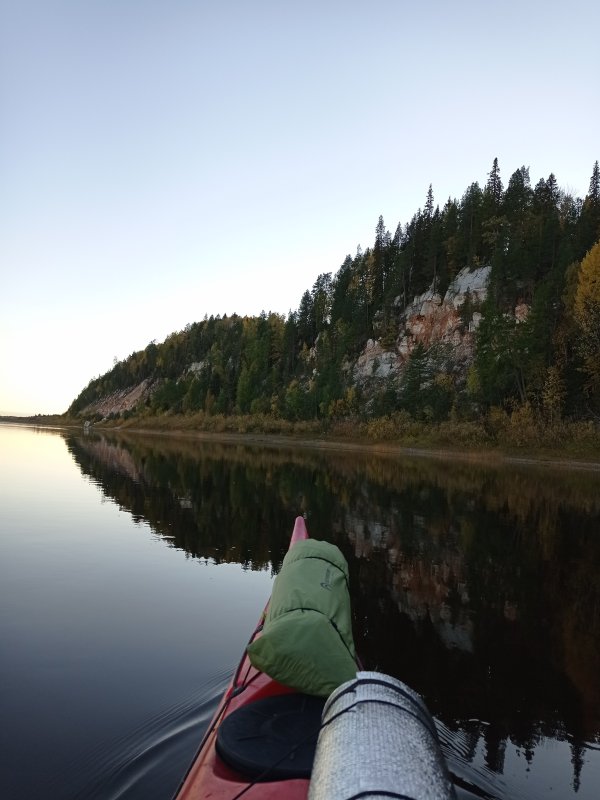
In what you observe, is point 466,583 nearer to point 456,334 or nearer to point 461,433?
point 461,433

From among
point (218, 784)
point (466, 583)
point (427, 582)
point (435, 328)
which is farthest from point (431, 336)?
point (218, 784)

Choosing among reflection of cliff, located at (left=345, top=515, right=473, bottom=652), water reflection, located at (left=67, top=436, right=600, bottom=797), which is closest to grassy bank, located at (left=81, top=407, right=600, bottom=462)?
water reflection, located at (left=67, top=436, right=600, bottom=797)

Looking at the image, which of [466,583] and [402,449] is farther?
[402,449]

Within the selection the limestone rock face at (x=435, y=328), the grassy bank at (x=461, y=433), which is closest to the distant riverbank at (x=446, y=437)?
the grassy bank at (x=461, y=433)

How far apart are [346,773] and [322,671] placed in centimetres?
216

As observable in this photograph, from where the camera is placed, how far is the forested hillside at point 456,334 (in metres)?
60.3

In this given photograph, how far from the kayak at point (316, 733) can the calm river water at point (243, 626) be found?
1381 millimetres

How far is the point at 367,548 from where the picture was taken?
50.7ft

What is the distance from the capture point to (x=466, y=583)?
12.7 metres

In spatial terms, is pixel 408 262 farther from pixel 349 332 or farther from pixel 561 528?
pixel 561 528

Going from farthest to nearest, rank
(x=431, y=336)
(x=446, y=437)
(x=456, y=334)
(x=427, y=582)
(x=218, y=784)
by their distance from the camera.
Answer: (x=431, y=336) → (x=456, y=334) → (x=446, y=437) → (x=427, y=582) → (x=218, y=784)

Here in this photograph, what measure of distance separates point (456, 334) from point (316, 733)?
3011 inches

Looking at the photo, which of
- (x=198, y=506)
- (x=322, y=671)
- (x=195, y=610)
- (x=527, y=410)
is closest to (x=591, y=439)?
(x=527, y=410)

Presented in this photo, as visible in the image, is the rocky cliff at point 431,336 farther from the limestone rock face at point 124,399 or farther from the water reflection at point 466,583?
the limestone rock face at point 124,399
